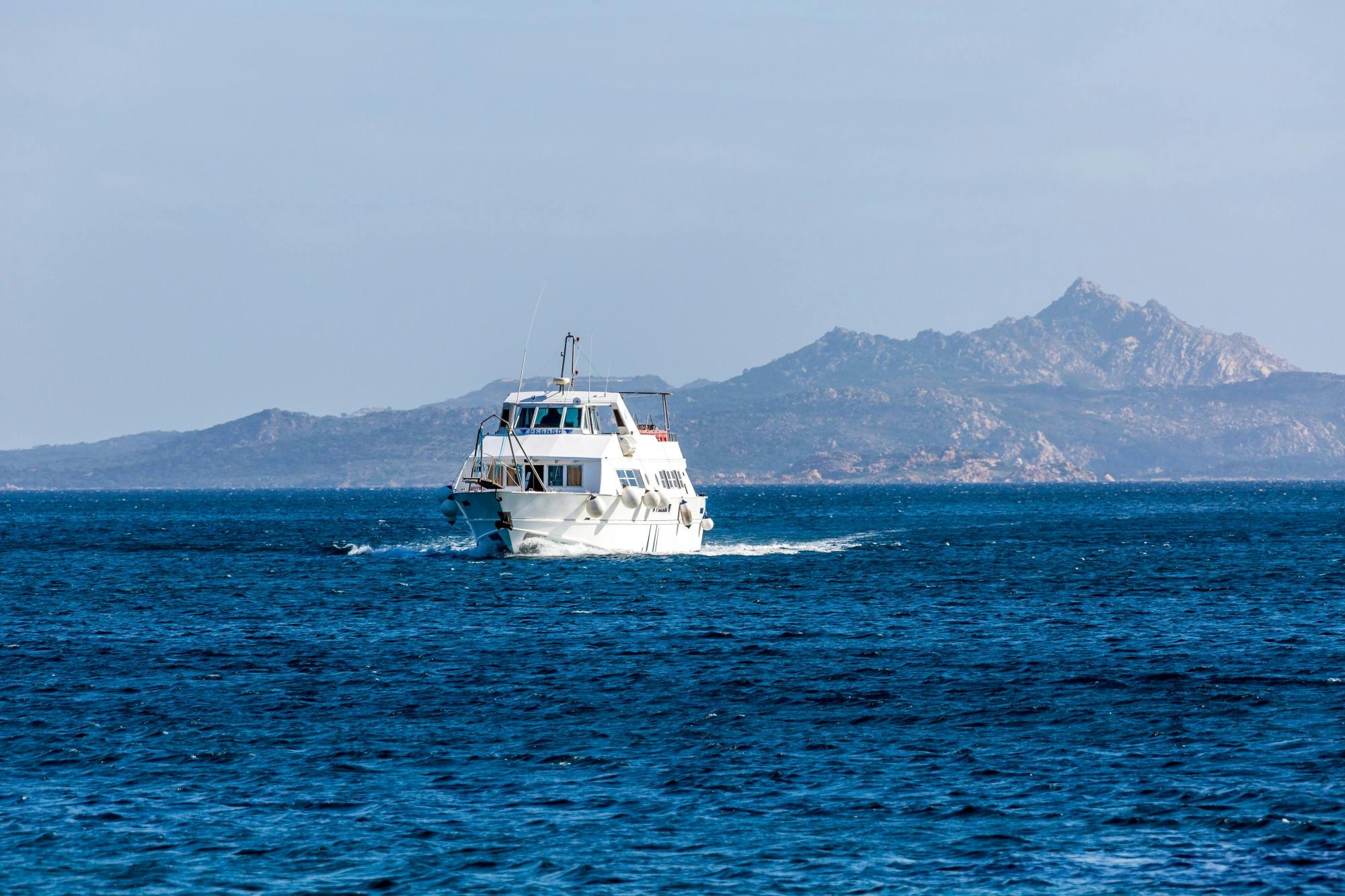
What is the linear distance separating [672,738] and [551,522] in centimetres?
4129

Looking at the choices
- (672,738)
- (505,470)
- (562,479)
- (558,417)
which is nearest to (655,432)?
(558,417)

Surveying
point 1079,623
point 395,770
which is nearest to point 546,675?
→ point 395,770

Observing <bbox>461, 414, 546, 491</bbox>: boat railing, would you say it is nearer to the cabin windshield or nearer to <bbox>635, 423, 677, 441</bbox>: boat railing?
the cabin windshield

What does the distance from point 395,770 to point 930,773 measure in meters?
9.35

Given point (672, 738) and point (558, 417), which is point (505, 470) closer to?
point (558, 417)

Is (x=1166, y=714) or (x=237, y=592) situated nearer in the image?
(x=1166, y=714)

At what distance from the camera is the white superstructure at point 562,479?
70688 millimetres

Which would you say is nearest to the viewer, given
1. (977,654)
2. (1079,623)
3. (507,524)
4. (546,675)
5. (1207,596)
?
(546,675)

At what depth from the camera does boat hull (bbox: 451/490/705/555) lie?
70.3m

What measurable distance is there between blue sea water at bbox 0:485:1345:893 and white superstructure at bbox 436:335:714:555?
5284 mm

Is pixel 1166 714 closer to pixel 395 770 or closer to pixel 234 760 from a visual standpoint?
pixel 395 770

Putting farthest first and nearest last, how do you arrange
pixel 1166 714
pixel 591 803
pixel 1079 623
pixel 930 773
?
pixel 1079 623, pixel 1166 714, pixel 930 773, pixel 591 803

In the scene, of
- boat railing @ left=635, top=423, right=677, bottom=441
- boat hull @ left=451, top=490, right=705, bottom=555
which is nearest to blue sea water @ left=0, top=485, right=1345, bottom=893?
boat hull @ left=451, top=490, right=705, bottom=555

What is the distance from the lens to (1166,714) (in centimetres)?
3253
